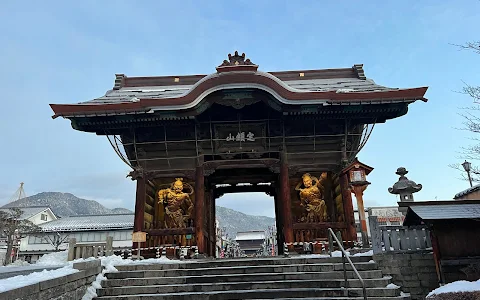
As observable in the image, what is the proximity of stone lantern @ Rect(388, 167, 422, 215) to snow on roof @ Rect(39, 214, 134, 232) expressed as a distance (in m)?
29.7

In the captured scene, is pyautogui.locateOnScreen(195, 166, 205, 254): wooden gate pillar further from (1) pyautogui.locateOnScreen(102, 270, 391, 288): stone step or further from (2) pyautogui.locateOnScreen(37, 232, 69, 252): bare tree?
(2) pyautogui.locateOnScreen(37, 232, 69, 252): bare tree

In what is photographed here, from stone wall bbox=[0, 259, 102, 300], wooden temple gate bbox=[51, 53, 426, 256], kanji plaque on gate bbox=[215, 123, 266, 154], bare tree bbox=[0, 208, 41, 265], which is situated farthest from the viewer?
bare tree bbox=[0, 208, 41, 265]

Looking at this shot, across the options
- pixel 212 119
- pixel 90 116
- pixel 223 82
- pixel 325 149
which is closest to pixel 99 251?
pixel 90 116

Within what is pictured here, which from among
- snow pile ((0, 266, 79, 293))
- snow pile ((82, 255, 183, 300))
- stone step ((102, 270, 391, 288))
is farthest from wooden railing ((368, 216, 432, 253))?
snow pile ((0, 266, 79, 293))

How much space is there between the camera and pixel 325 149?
43.2ft

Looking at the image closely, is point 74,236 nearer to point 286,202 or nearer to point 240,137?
point 240,137

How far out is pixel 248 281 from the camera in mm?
7332

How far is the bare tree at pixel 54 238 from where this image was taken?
3472cm

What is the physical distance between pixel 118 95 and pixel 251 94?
19.6 feet

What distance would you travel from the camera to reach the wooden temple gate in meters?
11.2

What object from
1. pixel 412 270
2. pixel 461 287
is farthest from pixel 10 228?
pixel 461 287

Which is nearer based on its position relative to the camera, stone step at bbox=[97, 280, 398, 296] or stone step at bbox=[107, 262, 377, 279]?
stone step at bbox=[97, 280, 398, 296]

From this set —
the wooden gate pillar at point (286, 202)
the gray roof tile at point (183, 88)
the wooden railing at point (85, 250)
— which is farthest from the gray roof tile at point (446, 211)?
the wooden railing at point (85, 250)

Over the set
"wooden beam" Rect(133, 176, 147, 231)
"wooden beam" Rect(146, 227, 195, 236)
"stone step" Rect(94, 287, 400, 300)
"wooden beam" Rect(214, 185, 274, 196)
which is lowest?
"stone step" Rect(94, 287, 400, 300)
